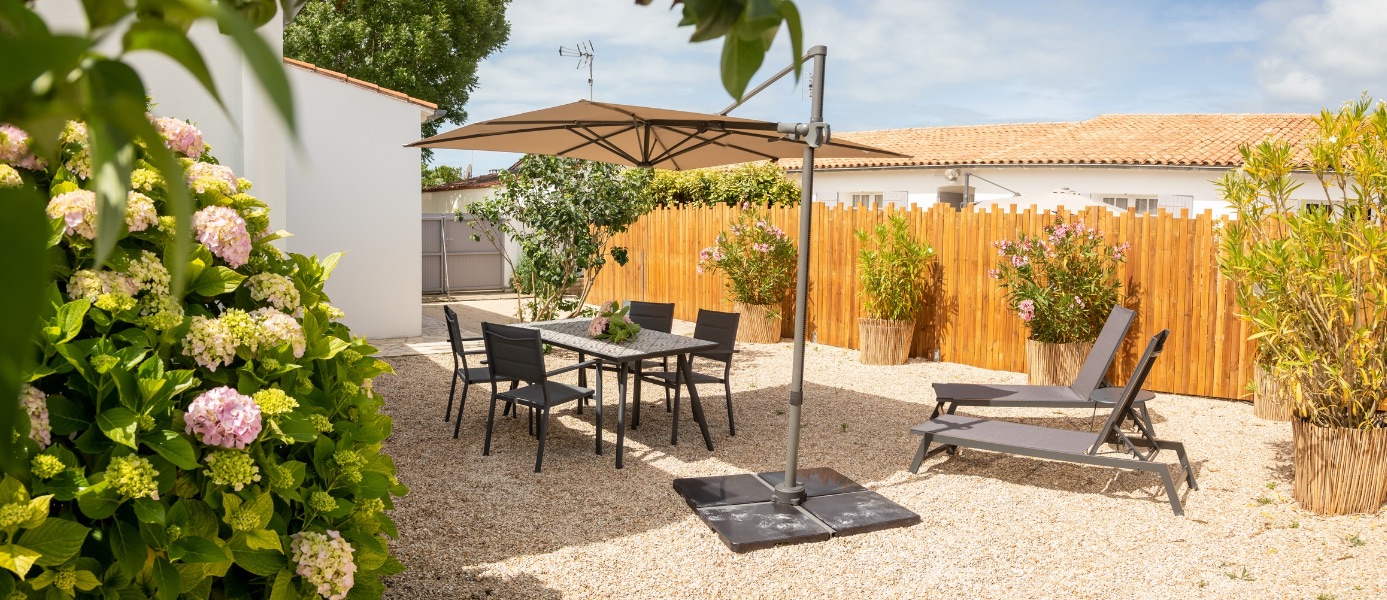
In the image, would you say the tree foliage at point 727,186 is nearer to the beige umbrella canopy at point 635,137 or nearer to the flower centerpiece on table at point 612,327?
the beige umbrella canopy at point 635,137

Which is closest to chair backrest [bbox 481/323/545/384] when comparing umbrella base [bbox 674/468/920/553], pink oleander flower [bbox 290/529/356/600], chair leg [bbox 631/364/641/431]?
chair leg [bbox 631/364/641/431]

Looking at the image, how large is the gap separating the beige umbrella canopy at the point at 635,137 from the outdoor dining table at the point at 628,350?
4.75 feet

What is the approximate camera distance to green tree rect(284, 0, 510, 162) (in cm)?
2183

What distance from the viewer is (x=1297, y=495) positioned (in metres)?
5.20

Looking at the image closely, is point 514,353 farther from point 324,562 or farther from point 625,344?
point 324,562

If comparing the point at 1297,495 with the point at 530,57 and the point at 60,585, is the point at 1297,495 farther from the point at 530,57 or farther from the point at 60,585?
the point at 530,57

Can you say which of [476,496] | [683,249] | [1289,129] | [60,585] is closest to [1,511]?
[60,585]

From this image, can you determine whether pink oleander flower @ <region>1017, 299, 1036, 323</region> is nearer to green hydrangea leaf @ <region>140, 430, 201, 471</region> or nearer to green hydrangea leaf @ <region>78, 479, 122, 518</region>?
green hydrangea leaf @ <region>140, 430, 201, 471</region>

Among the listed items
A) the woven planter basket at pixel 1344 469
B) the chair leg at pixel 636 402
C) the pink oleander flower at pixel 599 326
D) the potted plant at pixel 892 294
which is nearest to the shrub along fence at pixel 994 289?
the potted plant at pixel 892 294

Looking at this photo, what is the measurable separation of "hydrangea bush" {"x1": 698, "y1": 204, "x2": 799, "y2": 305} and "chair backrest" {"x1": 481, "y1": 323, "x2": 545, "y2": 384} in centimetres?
584

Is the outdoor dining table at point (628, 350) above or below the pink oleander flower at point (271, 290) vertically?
below

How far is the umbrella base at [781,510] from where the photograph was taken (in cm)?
459

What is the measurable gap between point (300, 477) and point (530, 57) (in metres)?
28.0

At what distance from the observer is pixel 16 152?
252 centimetres
